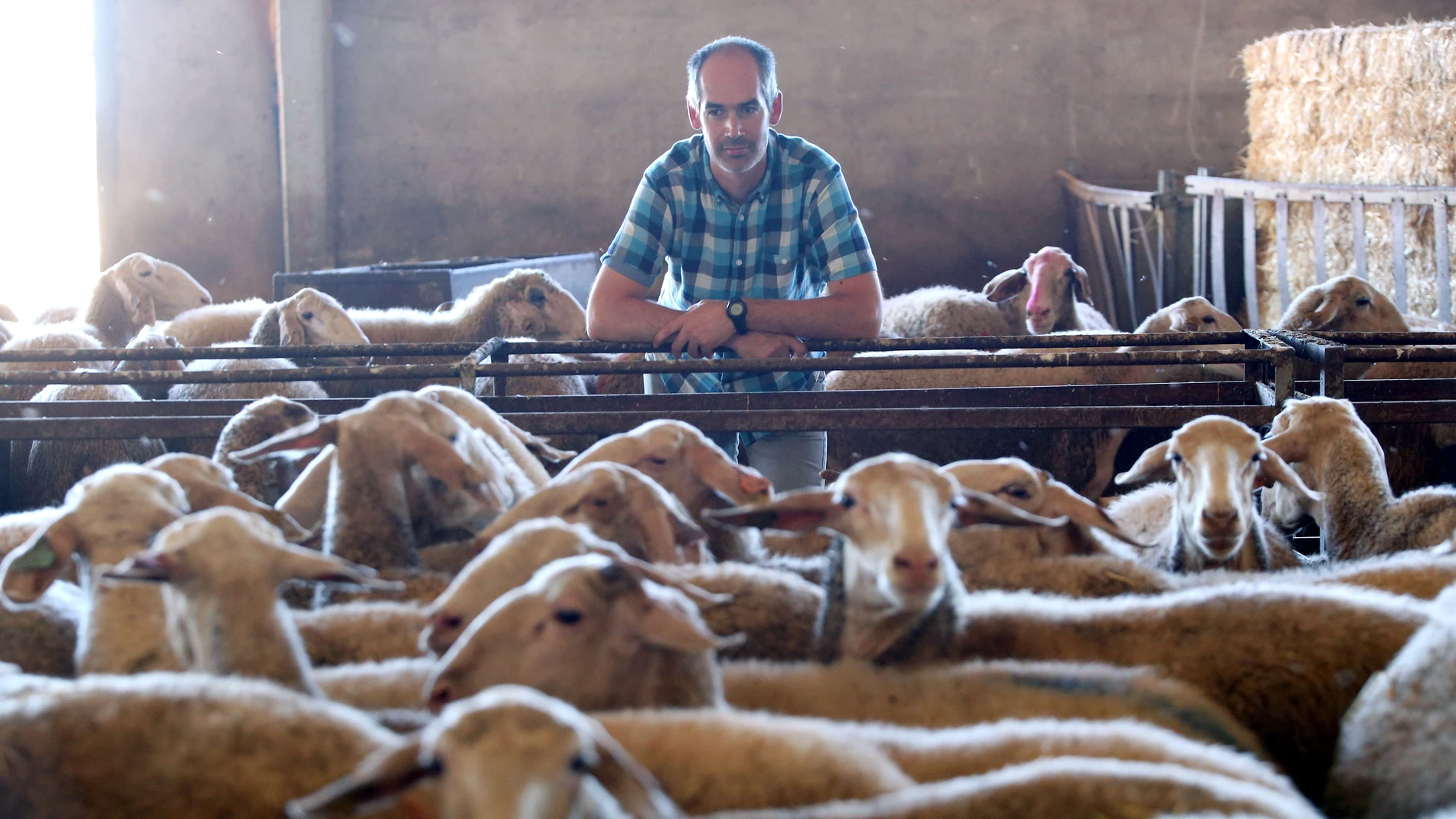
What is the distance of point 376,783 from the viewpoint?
1.07 meters

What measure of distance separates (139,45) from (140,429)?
24.6ft

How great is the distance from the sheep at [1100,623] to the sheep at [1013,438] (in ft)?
7.51

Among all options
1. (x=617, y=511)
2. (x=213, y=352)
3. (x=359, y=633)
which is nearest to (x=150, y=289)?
(x=213, y=352)

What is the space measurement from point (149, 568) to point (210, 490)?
680 mm

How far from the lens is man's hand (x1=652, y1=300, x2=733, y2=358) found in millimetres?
3168

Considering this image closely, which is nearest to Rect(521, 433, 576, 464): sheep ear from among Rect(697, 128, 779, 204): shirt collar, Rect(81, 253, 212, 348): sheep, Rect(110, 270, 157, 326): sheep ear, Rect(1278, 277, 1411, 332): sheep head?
Rect(697, 128, 779, 204): shirt collar

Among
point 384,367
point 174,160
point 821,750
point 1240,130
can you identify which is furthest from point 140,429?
point 1240,130

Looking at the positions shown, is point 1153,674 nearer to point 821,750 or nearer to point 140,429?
point 821,750

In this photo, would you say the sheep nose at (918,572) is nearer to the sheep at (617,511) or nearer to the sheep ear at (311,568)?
the sheep at (617,511)

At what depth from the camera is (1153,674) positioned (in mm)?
1811

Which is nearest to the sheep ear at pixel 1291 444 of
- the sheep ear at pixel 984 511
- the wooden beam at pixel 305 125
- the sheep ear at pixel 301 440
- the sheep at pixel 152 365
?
the sheep ear at pixel 984 511

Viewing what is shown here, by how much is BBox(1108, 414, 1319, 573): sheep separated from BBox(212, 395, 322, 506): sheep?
2041 mm

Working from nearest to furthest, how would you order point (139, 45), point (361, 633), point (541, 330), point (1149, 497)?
point (361, 633), point (1149, 497), point (541, 330), point (139, 45)

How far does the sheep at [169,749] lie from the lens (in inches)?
50.4
